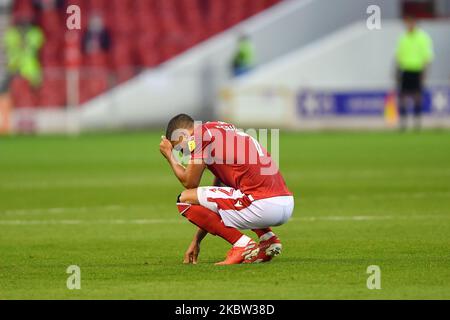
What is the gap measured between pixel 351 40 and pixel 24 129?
949cm

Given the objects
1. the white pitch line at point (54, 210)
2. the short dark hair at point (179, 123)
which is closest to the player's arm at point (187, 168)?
the short dark hair at point (179, 123)

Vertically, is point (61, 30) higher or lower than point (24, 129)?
higher

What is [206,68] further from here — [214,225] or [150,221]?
[214,225]

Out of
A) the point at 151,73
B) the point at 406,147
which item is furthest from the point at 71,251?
the point at 151,73

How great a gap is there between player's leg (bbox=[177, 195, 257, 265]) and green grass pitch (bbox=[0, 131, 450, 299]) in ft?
0.51

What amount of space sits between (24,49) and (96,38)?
221 centimetres

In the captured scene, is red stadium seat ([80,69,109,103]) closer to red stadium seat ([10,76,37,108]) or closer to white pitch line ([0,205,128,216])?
red stadium seat ([10,76,37,108])

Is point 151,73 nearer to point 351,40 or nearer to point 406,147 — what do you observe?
point 351,40

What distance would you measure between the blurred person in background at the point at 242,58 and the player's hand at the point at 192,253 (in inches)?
995

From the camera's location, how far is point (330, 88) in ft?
106

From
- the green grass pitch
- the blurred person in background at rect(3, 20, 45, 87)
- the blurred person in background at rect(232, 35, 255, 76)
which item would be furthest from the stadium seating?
the green grass pitch

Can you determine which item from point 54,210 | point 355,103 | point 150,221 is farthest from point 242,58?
point 150,221

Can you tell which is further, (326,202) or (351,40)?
(351,40)

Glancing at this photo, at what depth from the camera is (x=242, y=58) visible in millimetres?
35125
